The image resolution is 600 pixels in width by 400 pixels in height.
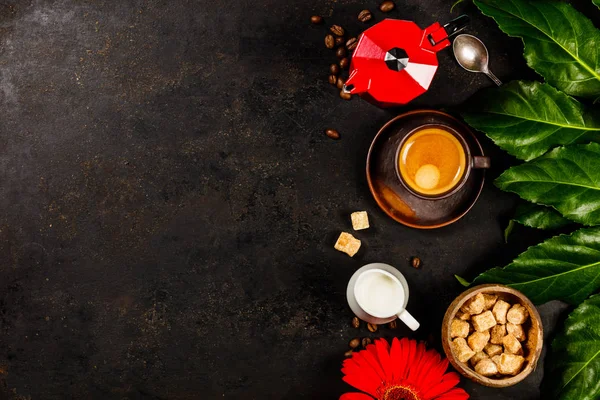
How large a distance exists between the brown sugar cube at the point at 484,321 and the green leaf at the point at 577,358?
198 millimetres

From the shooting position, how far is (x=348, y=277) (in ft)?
5.15

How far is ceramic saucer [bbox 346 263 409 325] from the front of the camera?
1490 mm

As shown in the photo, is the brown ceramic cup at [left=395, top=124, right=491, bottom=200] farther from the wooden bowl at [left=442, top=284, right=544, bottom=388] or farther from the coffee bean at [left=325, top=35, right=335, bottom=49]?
the coffee bean at [left=325, top=35, right=335, bottom=49]

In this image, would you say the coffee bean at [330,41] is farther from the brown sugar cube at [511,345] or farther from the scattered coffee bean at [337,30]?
the brown sugar cube at [511,345]

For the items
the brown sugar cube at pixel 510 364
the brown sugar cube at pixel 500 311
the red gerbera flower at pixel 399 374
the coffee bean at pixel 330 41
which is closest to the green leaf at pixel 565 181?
the brown sugar cube at pixel 500 311

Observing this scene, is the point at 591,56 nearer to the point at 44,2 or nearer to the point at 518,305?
the point at 518,305

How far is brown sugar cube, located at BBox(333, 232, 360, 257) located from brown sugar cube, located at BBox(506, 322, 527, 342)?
1.38ft

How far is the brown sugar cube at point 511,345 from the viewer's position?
1408 millimetres

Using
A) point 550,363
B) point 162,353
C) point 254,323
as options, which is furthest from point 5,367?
point 550,363

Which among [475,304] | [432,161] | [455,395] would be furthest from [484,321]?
[432,161]

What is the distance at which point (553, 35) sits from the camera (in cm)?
142

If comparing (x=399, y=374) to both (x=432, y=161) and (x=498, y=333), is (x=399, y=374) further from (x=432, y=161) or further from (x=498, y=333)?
(x=432, y=161)

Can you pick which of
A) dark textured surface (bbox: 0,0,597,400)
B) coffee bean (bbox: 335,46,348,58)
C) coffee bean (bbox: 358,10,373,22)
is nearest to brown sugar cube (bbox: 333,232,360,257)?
dark textured surface (bbox: 0,0,597,400)

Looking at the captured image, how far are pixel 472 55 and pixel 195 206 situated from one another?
0.85 metres
